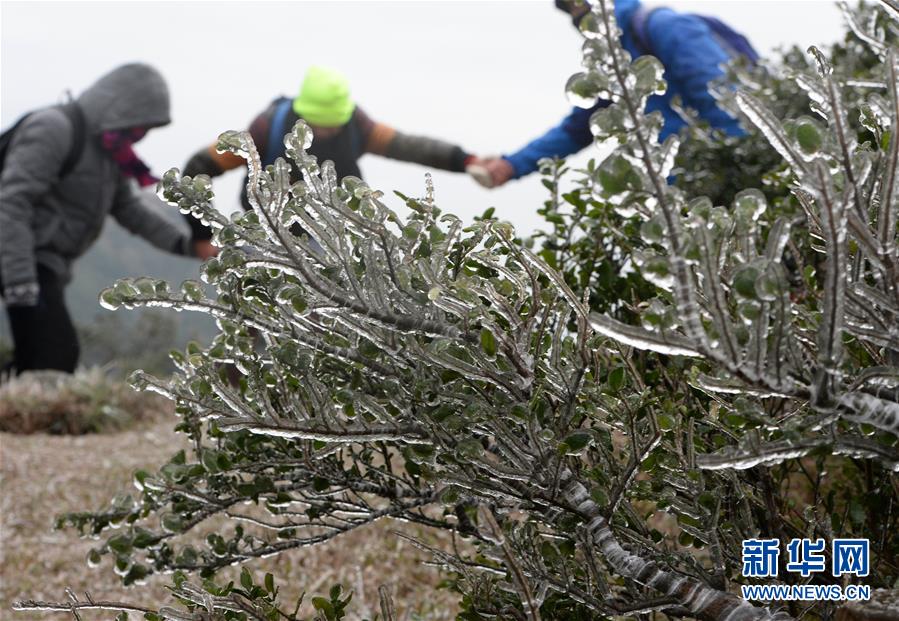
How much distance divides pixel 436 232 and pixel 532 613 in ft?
2.06

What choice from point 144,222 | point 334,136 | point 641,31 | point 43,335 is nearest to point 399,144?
point 334,136

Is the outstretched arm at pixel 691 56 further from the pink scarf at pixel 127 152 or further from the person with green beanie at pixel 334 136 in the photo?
the pink scarf at pixel 127 152

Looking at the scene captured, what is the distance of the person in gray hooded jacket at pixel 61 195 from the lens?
1084cm

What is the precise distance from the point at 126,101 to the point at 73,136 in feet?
3.34

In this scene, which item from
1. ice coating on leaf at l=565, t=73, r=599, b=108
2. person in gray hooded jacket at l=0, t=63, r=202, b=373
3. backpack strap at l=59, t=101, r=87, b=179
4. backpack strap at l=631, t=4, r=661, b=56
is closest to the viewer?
ice coating on leaf at l=565, t=73, r=599, b=108

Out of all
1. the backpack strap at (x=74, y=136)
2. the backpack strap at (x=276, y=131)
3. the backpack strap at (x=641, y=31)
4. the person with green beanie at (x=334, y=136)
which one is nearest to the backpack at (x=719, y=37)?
the backpack strap at (x=641, y=31)

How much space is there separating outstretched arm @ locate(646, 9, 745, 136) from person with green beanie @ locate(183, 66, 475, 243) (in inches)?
156

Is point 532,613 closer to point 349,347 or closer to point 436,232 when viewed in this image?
point 349,347

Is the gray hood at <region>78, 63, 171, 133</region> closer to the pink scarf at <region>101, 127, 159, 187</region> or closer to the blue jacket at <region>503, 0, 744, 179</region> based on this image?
the pink scarf at <region>101, 127, 159, 187</region>

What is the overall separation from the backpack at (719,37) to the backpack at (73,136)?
853 centimetres

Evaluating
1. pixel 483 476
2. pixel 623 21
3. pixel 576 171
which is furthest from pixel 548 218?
pixel 623 21

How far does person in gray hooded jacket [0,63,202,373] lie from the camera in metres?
10.8

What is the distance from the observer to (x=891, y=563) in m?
1.48

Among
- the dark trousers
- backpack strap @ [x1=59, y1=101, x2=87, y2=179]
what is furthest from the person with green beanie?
the dark trousers
